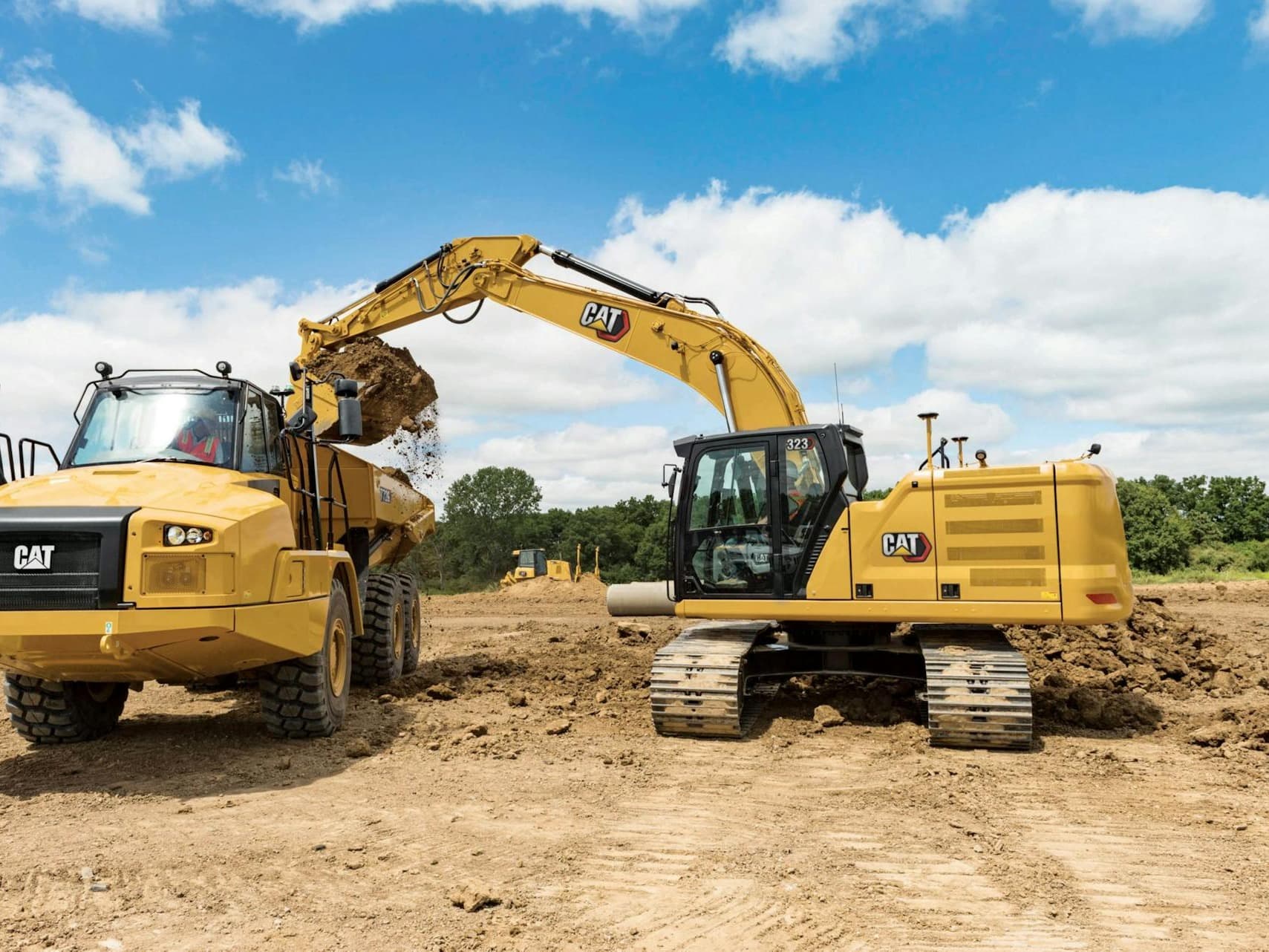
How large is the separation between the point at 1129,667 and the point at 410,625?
26.7ft

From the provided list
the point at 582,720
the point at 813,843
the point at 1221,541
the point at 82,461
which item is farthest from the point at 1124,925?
the point at 1221,541

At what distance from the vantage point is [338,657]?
8141 millimetres

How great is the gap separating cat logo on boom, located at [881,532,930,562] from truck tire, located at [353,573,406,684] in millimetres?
5392

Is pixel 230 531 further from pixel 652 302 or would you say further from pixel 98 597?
pixel 652 302

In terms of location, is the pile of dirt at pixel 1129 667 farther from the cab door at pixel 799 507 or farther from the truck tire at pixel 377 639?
the truck tire at pixel 377 639

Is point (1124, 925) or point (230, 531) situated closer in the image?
point (1124, 925)

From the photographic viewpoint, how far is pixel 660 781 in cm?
659

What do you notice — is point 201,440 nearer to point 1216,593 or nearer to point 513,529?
point 1216,593

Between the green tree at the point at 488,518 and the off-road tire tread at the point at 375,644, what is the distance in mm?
81367

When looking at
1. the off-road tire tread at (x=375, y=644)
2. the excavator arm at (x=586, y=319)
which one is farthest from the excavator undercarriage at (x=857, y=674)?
the off-road tire tread at (x=375, y=644)

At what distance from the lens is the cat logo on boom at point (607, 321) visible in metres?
10.8

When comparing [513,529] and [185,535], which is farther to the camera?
[513,529]

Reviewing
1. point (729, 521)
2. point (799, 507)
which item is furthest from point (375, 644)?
point (799, 507)

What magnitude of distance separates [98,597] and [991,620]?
6338mm
